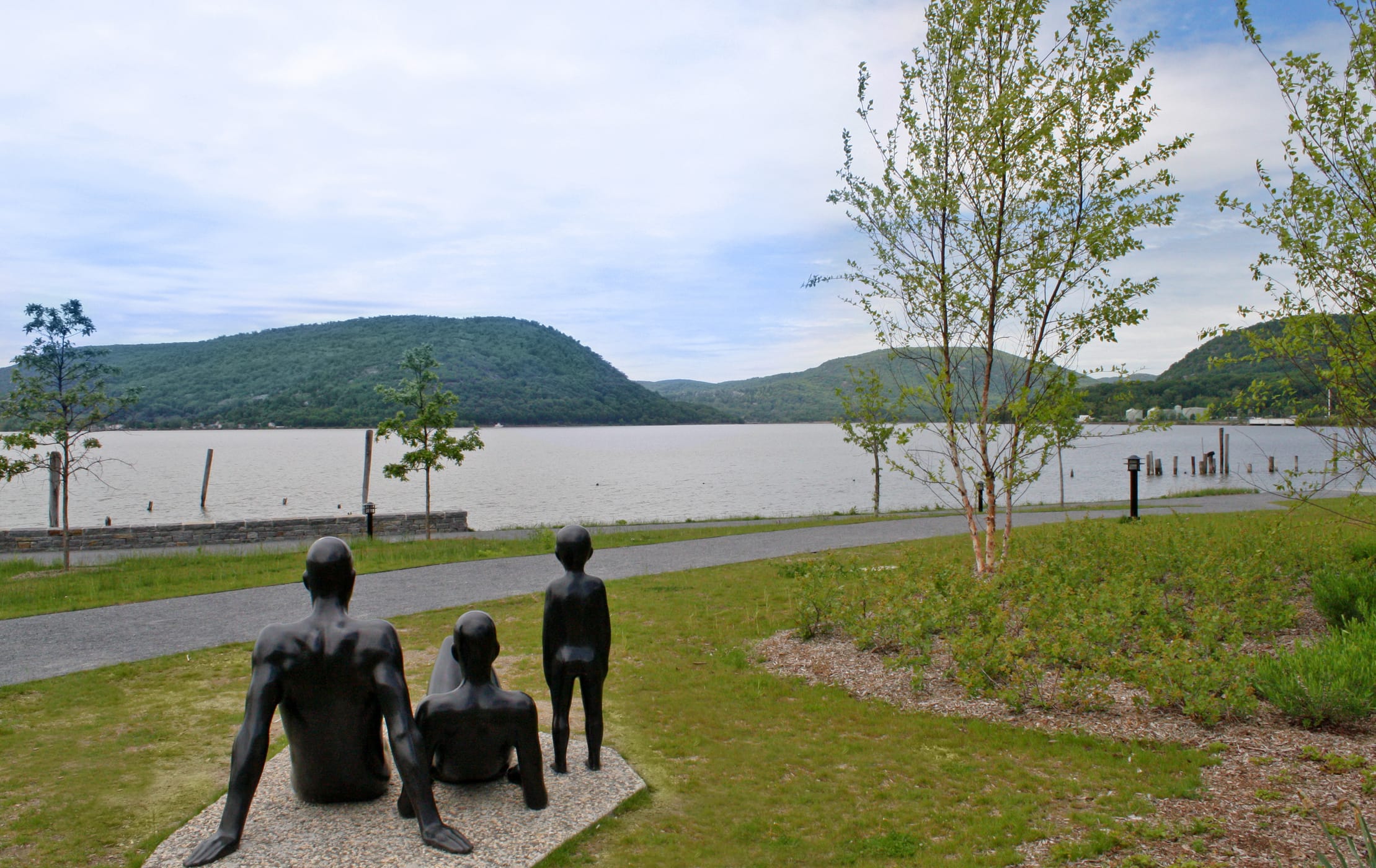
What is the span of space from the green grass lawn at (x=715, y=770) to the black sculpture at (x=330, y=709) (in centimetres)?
65

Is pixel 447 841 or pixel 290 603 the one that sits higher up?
pixel 447 841

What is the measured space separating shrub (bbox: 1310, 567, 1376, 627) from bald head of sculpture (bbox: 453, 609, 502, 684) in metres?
6.95

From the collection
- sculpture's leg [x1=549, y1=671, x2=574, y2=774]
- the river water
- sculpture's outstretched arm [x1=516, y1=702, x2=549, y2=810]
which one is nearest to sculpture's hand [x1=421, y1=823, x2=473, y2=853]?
sculpture's outstretched arm [x1=516, y1=702, x2=549, y2=810]

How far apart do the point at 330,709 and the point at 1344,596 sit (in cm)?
797

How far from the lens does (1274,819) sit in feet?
13.6

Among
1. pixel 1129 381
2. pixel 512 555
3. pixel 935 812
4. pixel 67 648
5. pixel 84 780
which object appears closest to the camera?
pixel 935 812

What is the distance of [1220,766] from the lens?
4.88 metres

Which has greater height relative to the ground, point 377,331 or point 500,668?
point 377,331

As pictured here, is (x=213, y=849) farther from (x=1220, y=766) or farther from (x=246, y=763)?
(x=1220, y=766)

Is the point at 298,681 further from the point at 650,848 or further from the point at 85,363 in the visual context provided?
the point at 85,363

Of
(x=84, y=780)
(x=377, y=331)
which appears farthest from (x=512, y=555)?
(x=377, y=331)

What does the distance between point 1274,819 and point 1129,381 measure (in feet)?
Answer: 19.5

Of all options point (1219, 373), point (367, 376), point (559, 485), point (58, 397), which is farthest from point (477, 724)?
point (367, 376)

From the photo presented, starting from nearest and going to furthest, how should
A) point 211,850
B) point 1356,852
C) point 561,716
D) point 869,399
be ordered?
point 1356,852
point 211,850
point 561,716
point 869,399
